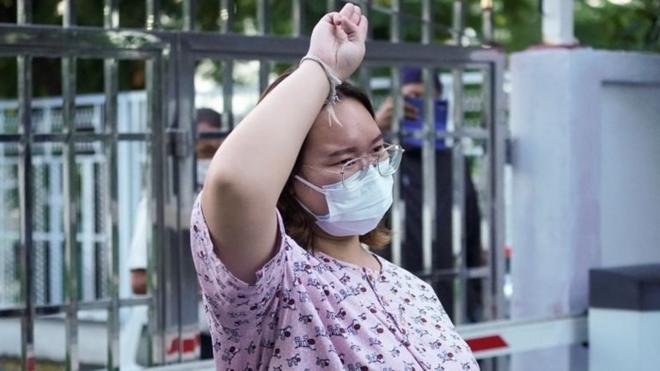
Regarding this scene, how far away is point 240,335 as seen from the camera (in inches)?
89.0

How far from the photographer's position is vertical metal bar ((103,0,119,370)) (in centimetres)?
437

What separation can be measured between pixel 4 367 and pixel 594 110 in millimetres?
2707

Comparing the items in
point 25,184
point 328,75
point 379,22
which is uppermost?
point 379,22

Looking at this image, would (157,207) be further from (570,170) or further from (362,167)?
(362,167)

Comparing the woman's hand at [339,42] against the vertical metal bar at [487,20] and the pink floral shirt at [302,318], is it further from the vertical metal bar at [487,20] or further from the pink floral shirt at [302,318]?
the vertical metal bar at [487,20]

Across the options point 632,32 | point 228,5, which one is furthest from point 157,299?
point 632,32

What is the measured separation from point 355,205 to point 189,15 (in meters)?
2.31

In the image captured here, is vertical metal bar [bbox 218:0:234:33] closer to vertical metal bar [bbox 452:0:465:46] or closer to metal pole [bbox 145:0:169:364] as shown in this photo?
metal pole [bbox 145:0:169:364]

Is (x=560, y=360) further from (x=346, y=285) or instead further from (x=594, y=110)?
(x=346, y=285)

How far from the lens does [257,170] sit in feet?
6.79

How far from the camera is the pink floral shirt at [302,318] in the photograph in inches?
85.7

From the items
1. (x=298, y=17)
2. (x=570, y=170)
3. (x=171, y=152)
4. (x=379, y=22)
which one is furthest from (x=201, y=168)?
(x=379, y=22)

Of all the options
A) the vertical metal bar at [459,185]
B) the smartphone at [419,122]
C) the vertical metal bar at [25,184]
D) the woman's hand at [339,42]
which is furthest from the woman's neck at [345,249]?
the vertical metal bar at [459,185]

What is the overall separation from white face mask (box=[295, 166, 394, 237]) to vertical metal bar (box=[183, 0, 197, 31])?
2.21 metres
